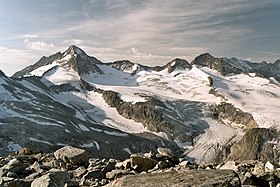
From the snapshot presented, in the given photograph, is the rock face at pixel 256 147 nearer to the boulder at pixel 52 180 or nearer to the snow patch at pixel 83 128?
the snow patch at pixel 83 128

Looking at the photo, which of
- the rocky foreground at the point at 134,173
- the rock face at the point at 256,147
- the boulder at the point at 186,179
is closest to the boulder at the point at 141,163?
the rocky foreground at the point at 134,173

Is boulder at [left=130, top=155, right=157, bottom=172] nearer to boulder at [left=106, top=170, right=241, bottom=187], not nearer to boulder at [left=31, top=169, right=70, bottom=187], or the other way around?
boulder at [left=31, top=169, right=70, bottom=187]

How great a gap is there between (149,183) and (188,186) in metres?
1.24

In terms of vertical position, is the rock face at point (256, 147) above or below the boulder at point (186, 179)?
below

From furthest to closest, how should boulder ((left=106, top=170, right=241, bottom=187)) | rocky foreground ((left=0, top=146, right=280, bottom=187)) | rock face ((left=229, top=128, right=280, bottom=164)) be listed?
1. rock face ((left=229, top=128, right=280, bottom=164))
2. rocky foreground ((left=0, top=146, right=280, bottom=187))
3. boulder ((left=106, top=170, right=241, bottom=187))

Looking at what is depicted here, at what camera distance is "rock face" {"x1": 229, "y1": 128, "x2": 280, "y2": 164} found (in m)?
182

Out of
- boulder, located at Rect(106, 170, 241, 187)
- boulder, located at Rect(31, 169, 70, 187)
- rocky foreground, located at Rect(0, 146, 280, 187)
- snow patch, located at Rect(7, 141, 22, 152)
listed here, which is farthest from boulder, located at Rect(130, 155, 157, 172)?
snow patch, located at Rect(7, 141, 22, 152)

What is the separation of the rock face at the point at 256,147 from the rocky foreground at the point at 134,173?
16547cm

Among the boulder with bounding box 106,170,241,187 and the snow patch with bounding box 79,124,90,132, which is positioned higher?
the boulder with bounding box 106,170,241,187

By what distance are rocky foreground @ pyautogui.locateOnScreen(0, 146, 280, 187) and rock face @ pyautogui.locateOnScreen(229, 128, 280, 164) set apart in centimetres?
16547

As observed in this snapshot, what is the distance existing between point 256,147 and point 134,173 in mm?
179639

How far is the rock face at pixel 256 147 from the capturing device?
182000mm

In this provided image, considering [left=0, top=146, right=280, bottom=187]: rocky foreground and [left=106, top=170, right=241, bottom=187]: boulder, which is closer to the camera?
[left=106, top=170, right=241, bottom=187]: boulder

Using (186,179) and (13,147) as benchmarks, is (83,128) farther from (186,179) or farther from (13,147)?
(186,179)
